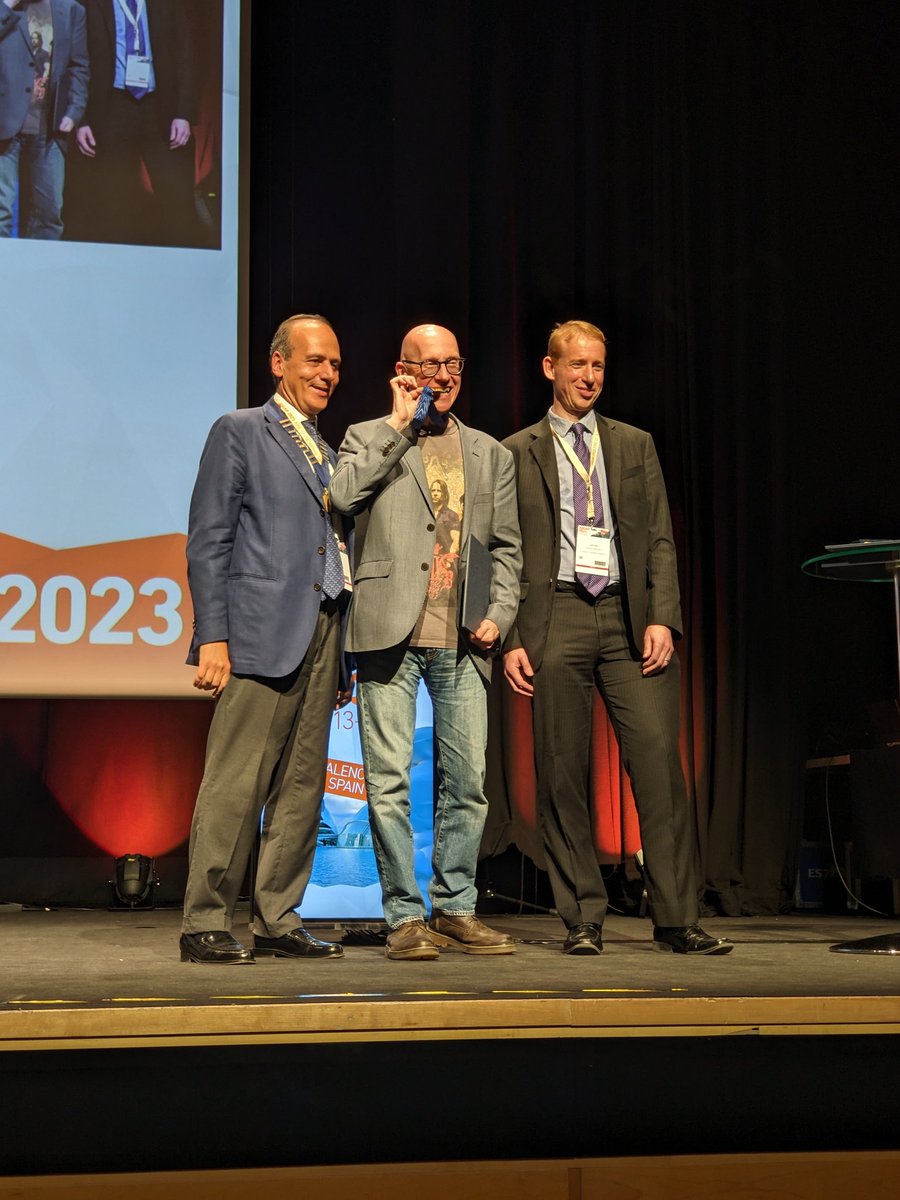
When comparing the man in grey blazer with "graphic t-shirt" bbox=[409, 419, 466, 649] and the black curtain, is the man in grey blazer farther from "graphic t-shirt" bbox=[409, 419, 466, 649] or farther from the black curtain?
the black curtain

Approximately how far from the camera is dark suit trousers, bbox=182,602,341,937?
2678mm

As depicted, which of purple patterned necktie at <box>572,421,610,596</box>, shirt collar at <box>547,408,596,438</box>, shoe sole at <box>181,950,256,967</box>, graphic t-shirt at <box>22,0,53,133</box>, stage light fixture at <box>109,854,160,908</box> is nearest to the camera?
shoe sole at <box>181,950,256,967</box>

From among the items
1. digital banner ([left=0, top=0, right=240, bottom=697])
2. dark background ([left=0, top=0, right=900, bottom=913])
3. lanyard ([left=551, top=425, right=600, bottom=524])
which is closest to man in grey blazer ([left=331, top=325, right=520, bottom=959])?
lanyard ([left=551, top=425, right=600, bottom=524])

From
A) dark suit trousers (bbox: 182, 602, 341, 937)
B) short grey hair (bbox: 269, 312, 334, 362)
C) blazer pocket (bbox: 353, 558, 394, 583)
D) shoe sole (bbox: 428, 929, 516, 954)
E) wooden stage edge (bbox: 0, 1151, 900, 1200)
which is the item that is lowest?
wooden stage edge (bbox: 0, 1151, 900, 1200)

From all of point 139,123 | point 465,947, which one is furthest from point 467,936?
point 139,123

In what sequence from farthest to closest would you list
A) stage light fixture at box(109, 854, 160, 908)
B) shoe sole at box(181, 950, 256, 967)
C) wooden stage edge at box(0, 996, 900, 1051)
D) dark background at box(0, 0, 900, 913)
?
dark background at box(0, 0, 900, 913)
stage light fixture at box(109, 854, 160, 908)
shoe sole at box(181, 950, 256, 967)
wooden stage edge at box(0, 996, 900, 1051)

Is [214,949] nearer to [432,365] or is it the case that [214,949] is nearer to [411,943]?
[411,943]

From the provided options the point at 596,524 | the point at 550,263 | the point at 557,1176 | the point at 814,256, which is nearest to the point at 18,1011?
the point at 557,1176

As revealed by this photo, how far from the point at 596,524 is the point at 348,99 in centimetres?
262

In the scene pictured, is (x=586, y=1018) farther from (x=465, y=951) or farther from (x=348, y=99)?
(x=348, y=99)

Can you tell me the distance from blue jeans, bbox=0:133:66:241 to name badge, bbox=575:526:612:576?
2.32m

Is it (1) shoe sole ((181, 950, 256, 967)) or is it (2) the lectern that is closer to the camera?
(1) shoe sole ((181, 950, 256, 967))

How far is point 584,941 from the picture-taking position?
9.32ft

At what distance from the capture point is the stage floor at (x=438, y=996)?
1.88 metres
